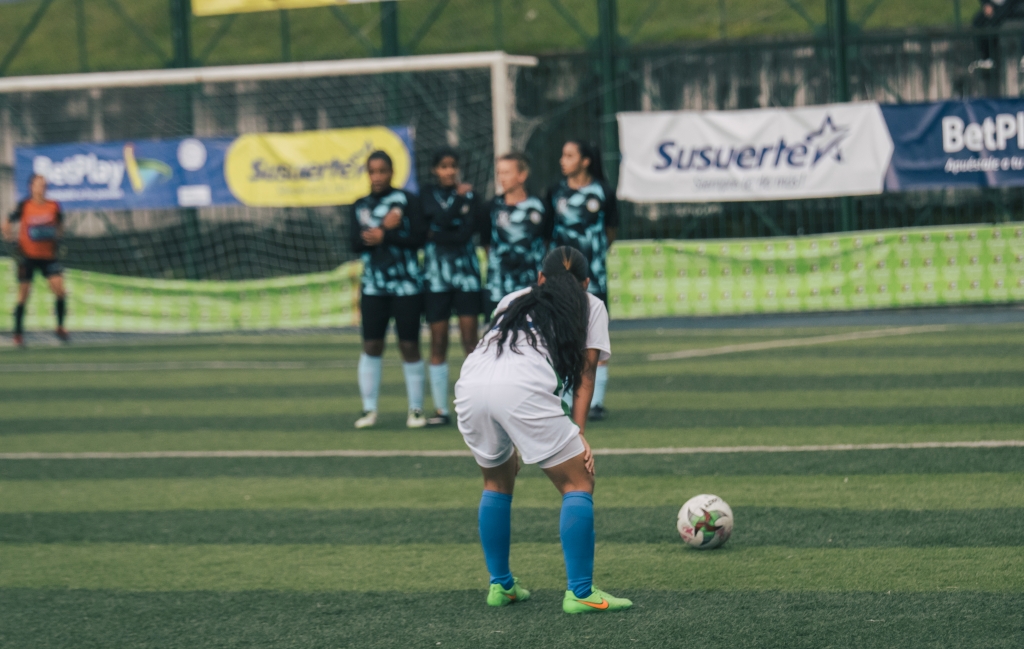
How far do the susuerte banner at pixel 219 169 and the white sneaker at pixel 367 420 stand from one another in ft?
27.1

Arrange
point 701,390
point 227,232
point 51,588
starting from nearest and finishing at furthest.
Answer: point 51,588
point 701,390
point 227,232

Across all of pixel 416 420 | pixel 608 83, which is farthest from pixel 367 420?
pixel 608 83

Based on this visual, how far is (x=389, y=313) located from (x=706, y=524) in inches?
174

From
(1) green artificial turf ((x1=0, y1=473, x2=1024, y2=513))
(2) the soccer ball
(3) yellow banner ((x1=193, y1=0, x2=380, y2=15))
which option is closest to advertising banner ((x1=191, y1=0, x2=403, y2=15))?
(3) yellow banner ((x1=193, y1=0, x2=380, y2=15))

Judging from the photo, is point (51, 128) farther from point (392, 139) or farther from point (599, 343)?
point (599, 343)

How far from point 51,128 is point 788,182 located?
42.3ft

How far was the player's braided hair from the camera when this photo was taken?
516 cm

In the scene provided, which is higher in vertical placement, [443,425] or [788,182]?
[788,182]

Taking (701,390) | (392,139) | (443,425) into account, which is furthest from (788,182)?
(443,425)

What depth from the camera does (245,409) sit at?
38.4 ft

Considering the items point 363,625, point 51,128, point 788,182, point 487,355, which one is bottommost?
point 363,625

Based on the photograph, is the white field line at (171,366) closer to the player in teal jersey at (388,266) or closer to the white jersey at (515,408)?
→ the player in teal jersey at (388,266)

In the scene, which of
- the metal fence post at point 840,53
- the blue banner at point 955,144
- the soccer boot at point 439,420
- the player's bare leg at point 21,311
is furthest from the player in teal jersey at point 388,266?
the metal fence post at point 840,53

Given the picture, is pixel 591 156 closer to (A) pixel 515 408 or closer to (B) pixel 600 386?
(B) pixel 600 386
